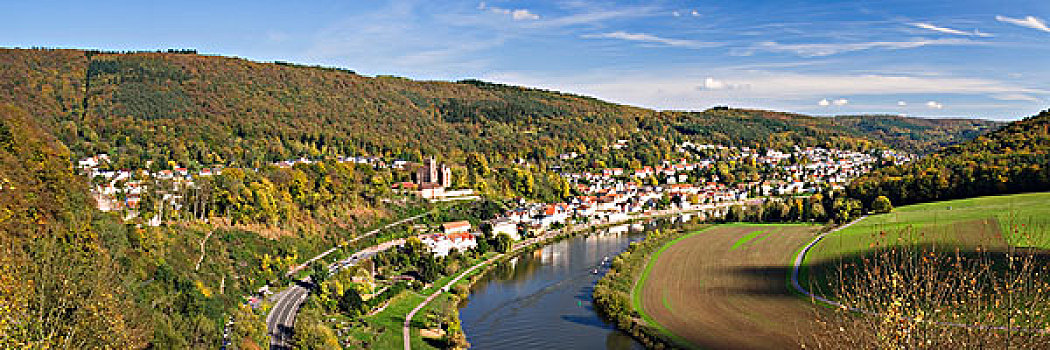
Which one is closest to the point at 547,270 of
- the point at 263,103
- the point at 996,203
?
the point at 996,203

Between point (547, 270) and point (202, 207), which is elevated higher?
point (202, 207)

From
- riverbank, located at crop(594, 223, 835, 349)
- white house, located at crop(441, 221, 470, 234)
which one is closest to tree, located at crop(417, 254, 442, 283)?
riverbank, located at crop(594, 223, 835, 349)

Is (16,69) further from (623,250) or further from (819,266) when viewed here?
(819,266)

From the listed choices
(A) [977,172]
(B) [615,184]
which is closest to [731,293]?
(A) [977,172]

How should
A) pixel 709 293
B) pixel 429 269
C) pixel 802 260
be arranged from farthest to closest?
pixel 429 269 → pixel 802 260 → pixel 709 293

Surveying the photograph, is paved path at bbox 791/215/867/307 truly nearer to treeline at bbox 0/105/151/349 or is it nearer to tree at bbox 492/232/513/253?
tree at bbox 492/232/513/253

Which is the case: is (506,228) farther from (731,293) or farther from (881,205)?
(881,205)
